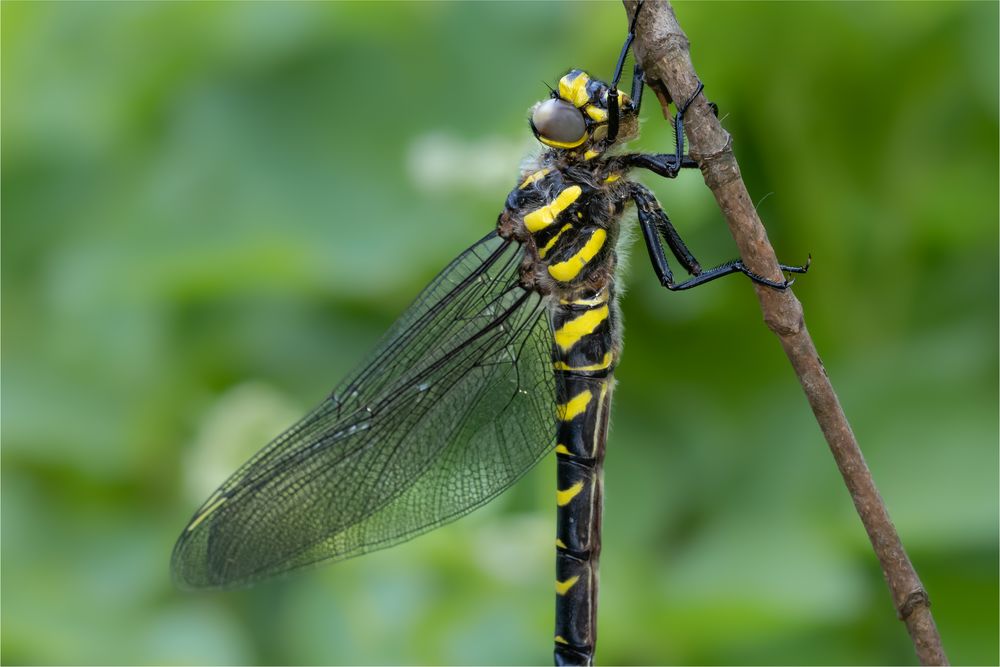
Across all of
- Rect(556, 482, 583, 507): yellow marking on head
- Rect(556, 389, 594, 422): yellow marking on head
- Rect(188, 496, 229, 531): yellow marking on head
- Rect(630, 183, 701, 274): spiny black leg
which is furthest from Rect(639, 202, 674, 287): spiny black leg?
Rect(188, 496, 229, 531): yellow marking on head

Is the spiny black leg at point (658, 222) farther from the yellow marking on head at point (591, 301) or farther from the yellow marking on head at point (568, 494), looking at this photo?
the yellow marking on head at point (568, 494)

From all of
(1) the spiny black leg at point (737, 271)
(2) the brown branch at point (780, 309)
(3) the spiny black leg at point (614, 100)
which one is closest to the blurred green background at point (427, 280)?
(3) the spiny black leg at point (614, 100)

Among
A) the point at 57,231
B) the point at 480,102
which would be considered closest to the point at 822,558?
the point at 480,102

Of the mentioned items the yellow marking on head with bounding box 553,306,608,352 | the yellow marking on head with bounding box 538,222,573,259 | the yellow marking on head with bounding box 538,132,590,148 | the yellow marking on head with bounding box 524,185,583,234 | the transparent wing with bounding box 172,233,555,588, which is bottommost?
the transparent wing with bounding box 172,233,555,588

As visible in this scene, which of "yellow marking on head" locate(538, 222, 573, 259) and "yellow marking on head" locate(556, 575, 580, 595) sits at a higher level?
"yellow marking on head" locate(538, 222, 573, 259)

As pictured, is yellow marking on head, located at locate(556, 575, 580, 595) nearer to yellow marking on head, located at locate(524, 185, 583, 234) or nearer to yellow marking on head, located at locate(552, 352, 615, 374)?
yellow marking on head, located at locate(552, 352, 615, 374)

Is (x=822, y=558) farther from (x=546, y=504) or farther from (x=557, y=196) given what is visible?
(x=557, y=196)

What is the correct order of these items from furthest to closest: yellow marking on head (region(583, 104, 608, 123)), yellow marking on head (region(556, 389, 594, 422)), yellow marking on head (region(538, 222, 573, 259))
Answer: yellow marking on head (region(556, 389, 594, 422)) < yellow marking on head (region(538, 222, 573, 259)) < yellow marking on head (region(583, 104, 608, 123))
